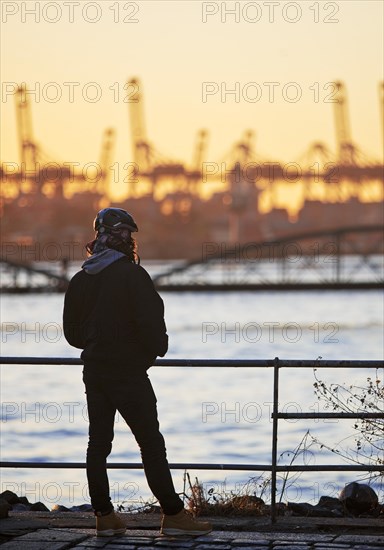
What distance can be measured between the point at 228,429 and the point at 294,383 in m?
12.6

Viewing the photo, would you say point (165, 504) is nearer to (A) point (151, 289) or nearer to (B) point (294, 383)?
(A) point (151, 289)

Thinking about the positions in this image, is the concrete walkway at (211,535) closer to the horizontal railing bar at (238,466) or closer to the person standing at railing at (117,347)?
the person standing at railing at (117,347)

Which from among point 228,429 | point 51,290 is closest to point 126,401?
point 228,429

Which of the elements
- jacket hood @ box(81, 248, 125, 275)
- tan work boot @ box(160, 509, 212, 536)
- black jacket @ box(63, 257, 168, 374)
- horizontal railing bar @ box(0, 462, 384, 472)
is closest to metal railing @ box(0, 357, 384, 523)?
horizontal railing bar @ box(0, 462, 384, 472)

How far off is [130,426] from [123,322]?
0.54 metres

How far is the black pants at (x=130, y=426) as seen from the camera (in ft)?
24.9

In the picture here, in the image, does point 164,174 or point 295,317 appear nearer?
point 295,317

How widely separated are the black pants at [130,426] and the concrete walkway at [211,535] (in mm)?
213

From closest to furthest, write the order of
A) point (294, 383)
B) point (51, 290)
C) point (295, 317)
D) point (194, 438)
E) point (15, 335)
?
point (194, 438), point (294, 383), point (15, 335), point (295, 317), point (51, 290)

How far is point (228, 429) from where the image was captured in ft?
83.5

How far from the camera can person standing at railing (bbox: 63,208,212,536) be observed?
7.56m

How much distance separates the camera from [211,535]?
7766 mm

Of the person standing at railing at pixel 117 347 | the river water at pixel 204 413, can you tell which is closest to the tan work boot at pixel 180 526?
the person standing at railing at pixel 117 347

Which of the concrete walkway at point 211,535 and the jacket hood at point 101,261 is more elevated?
the jacket hood at point 101,261
